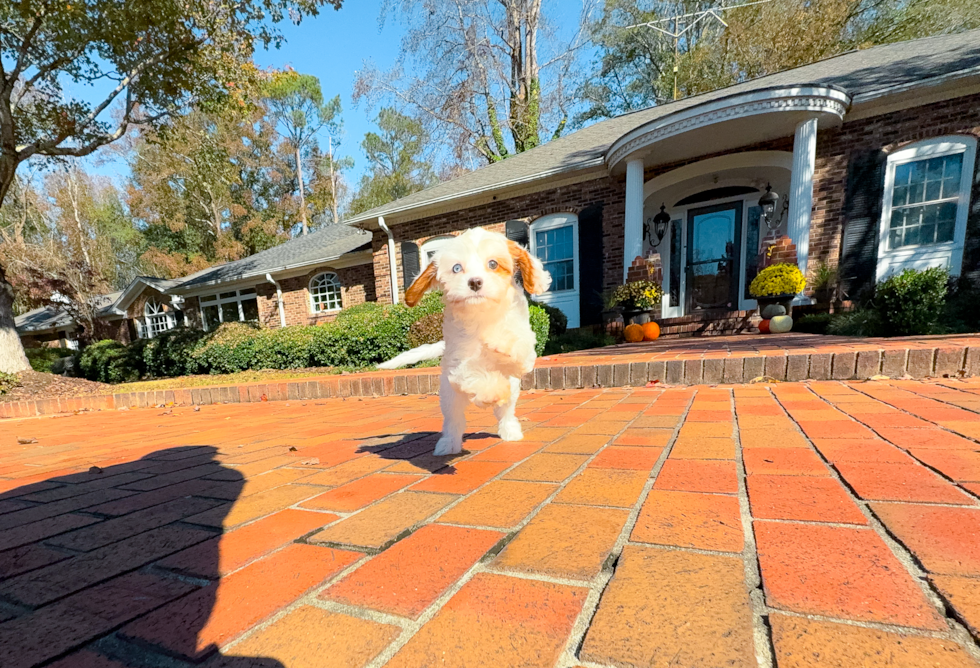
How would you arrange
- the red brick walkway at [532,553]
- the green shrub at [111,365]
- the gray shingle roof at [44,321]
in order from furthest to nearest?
the gray shingle roof at [44,321]
the green shrub at [111,365]
the red brick walkway at [532,553]

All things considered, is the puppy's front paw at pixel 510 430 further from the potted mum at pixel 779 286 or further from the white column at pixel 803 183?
the white column at pixel 803 183

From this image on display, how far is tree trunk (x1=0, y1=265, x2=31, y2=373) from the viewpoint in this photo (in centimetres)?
786

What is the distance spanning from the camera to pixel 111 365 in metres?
12.0

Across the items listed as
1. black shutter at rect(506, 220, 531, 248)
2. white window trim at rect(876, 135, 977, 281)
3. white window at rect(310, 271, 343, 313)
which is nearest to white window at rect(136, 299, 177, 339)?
white window at rect(310, 271, 343, 313)

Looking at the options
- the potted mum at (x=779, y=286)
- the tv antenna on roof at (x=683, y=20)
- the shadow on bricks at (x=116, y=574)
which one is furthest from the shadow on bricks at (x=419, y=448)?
the tv antenna on roof at (x=683, y=20)

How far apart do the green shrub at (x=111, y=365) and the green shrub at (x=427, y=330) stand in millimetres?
10454

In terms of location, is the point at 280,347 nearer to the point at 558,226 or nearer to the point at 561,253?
the point at 561,253

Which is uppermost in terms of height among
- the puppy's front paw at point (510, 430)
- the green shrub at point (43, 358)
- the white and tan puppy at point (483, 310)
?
the white and tan puppy at point (483, 310)

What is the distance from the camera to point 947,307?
19.6 feet

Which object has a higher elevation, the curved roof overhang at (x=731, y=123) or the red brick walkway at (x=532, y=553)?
the curved roof overhang at (x=731, y=123)

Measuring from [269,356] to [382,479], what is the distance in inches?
351

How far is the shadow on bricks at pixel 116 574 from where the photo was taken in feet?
2.38

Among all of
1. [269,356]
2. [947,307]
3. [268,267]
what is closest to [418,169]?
[268,267]

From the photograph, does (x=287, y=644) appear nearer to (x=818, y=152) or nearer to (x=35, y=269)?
(x=818, y=152)
